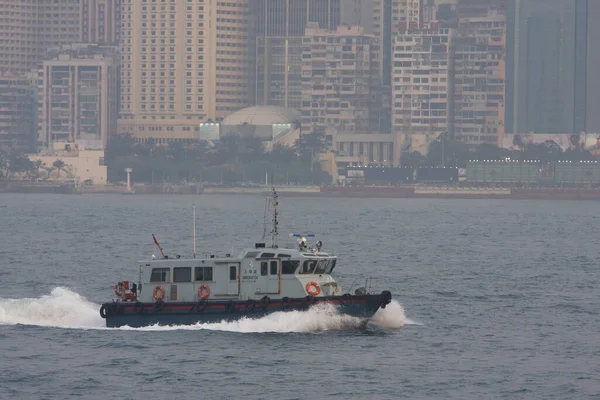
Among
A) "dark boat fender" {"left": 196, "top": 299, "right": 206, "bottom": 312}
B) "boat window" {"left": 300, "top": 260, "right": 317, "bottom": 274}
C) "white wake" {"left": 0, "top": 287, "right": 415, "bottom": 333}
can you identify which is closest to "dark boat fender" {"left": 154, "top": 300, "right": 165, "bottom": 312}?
"white wake" {"left": 0, "top": 287, "right": 415, "bottom": 333}

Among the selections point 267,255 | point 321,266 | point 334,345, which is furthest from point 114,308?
point 334,345

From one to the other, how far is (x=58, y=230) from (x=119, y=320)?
95.7 m

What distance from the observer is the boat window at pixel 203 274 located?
70375 millimetres

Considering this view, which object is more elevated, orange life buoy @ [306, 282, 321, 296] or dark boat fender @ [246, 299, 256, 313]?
orange life buoy @ [306, 282, 321, 296]

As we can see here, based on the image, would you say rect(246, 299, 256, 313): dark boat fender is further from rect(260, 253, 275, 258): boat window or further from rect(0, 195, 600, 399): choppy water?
rect(260, 253, 275, 258): boat window

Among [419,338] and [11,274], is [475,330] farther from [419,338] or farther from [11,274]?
[11,274]

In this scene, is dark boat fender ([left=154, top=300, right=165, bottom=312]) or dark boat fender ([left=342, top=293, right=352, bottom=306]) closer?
dark boat fender ([left=342, top=293, right=352, bottom=306])

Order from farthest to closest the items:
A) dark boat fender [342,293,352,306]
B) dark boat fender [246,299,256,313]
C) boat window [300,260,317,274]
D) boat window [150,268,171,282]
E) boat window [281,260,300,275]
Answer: boat window [150,268,171,282]
boat window [300,260,317,274]
boat window [281,260,300,275]
dark boat fender [246,299,256,313]
dark boat fender [342,293,352,306]

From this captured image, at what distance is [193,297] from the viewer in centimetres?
7069

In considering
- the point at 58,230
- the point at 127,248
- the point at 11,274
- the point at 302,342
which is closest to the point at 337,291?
the point at 302,342

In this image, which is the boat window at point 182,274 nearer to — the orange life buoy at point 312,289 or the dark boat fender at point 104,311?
the dark boat fender at point 104,311

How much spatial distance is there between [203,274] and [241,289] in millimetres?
1785

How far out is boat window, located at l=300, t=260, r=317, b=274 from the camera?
2751 inches

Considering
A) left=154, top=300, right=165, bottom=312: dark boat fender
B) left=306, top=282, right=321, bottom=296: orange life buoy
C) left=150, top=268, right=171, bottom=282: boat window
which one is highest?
left=150, top=268, right=171, bottom=282: boat window
